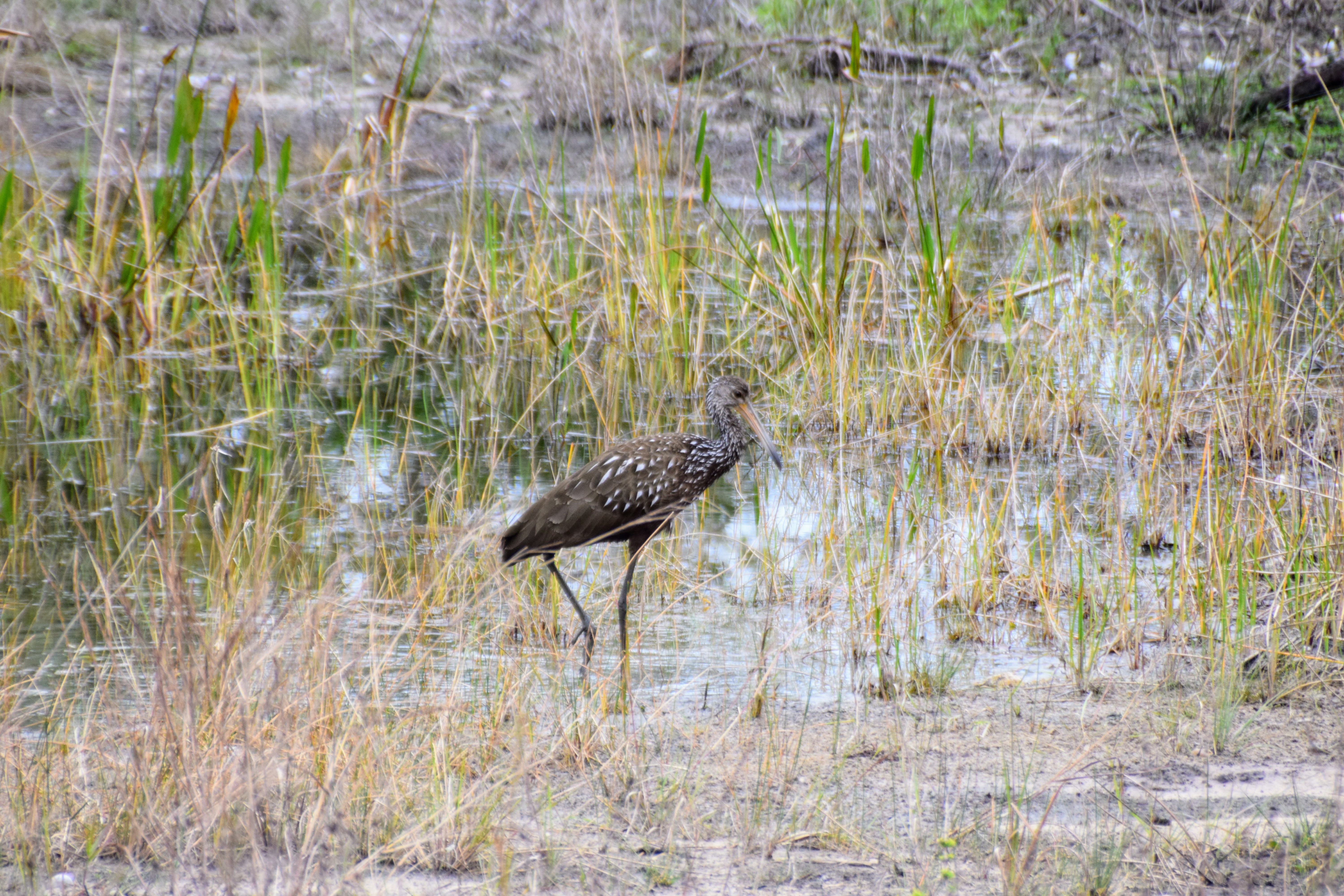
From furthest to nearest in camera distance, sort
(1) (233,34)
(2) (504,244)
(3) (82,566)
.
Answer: (1) (233,34), (2) (504,244), (3) (82,566)

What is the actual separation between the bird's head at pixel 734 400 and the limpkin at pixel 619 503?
0.31 m

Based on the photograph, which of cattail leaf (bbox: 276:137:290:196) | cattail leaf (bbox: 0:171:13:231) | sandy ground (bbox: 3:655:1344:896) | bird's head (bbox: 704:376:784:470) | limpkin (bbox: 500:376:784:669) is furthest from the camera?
cattail leaf (bbox: 276:137:290:196)

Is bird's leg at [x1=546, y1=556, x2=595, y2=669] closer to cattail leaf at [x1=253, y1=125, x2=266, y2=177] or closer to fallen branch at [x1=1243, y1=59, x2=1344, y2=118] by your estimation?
cattail leaf at [x1=253, y1=125, x2=266, y2=177]

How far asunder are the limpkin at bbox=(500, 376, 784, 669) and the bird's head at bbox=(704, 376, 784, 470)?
1.02ft

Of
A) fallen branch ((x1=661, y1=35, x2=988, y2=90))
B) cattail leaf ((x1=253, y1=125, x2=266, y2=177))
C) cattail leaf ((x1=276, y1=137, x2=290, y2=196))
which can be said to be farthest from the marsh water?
fallen branch ((x1=661, y1=35, x2=988, y2=90))

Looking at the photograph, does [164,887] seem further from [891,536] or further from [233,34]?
[233,34]

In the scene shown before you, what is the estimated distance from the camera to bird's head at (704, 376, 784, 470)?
5629mm

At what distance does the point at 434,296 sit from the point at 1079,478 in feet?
16.1

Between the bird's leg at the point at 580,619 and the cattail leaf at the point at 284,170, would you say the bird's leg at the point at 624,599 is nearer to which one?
the bird's leg at the point at 580,619

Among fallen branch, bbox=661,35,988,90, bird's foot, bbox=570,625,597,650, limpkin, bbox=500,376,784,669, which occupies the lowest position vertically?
bird's foot, bbox=570,625,597,650

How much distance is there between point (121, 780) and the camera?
3207 millimetres

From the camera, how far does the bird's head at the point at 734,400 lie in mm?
5629

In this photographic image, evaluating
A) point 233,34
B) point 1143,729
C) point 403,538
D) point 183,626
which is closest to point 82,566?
point 403,538

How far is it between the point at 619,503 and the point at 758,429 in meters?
0.94
